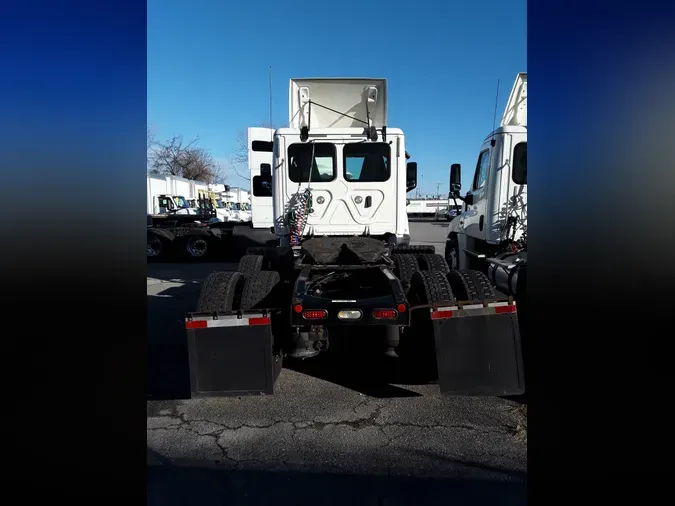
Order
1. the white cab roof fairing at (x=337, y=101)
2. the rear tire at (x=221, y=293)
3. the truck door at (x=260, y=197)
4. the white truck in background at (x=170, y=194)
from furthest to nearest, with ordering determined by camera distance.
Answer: the white truck in background at (x=170, y=194) < the truck door at (x=260, y=197) < the white cab roof fairing at (x=337, y=101) < the rear tire at (x=221, y=293)

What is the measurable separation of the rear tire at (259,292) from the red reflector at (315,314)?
0.71 m

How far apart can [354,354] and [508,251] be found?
9.25 feet

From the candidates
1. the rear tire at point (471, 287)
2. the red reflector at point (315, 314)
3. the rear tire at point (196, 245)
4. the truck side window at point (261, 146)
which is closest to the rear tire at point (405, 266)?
the rear tire at point (471, 287)

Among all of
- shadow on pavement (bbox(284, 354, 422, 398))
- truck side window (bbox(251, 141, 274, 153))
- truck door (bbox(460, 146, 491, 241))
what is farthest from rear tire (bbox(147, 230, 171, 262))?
shadow on pavement (bbox(284, 354, 422, 398))

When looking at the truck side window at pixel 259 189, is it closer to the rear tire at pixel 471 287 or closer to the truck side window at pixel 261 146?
the truck side window at pixel 261 146

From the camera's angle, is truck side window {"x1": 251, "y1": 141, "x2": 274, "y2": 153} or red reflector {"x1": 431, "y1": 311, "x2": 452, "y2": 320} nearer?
red reflector {"x1": 431, "y1": 311, "x2": 452, "y2": 320}

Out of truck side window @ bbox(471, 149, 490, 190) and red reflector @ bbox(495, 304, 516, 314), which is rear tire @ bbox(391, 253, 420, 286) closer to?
red reflector @ bbox(495, 304, 516, 314)

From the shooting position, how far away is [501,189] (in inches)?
245

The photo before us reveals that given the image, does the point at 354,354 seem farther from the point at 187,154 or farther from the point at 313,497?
the point at 187,154

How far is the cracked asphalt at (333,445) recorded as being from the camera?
2.61m

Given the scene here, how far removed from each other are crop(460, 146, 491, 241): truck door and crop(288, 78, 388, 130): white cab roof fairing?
1.84 m

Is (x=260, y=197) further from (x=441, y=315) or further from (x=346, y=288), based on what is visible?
(x=441, y=315)

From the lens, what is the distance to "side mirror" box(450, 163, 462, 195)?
7.06 m
